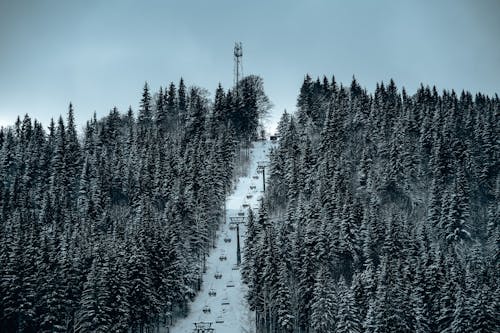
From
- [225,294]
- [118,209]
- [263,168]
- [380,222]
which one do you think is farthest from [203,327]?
[263,168]

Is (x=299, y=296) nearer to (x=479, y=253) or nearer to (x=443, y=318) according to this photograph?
(x=443, y=318)

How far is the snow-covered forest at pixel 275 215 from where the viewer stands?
2744 inches

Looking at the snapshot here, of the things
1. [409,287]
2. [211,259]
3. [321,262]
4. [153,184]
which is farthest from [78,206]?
[409,287]

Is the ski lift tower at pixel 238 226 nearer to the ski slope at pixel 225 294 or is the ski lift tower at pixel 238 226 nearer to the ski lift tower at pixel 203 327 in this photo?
the ski slope at pixel 225 294

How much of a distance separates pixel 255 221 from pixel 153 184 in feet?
94.6

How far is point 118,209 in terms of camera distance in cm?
11025

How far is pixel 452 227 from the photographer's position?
9306 centimetres

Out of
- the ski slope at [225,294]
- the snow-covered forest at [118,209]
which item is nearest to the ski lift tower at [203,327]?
the ski slope at [225,294]

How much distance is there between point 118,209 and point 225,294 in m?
31.3

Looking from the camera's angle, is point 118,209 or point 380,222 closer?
point 380,222

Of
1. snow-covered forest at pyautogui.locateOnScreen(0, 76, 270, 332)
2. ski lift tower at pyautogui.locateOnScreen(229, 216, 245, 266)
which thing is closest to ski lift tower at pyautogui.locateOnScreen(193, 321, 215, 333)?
snow-covered forest at pyautogui.locateOnScreen(0, 76, 270, 332)

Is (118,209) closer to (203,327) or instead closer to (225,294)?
(225,294)

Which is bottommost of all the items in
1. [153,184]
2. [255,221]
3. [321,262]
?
[321,262]

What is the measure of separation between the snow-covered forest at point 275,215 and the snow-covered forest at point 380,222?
0.27m
